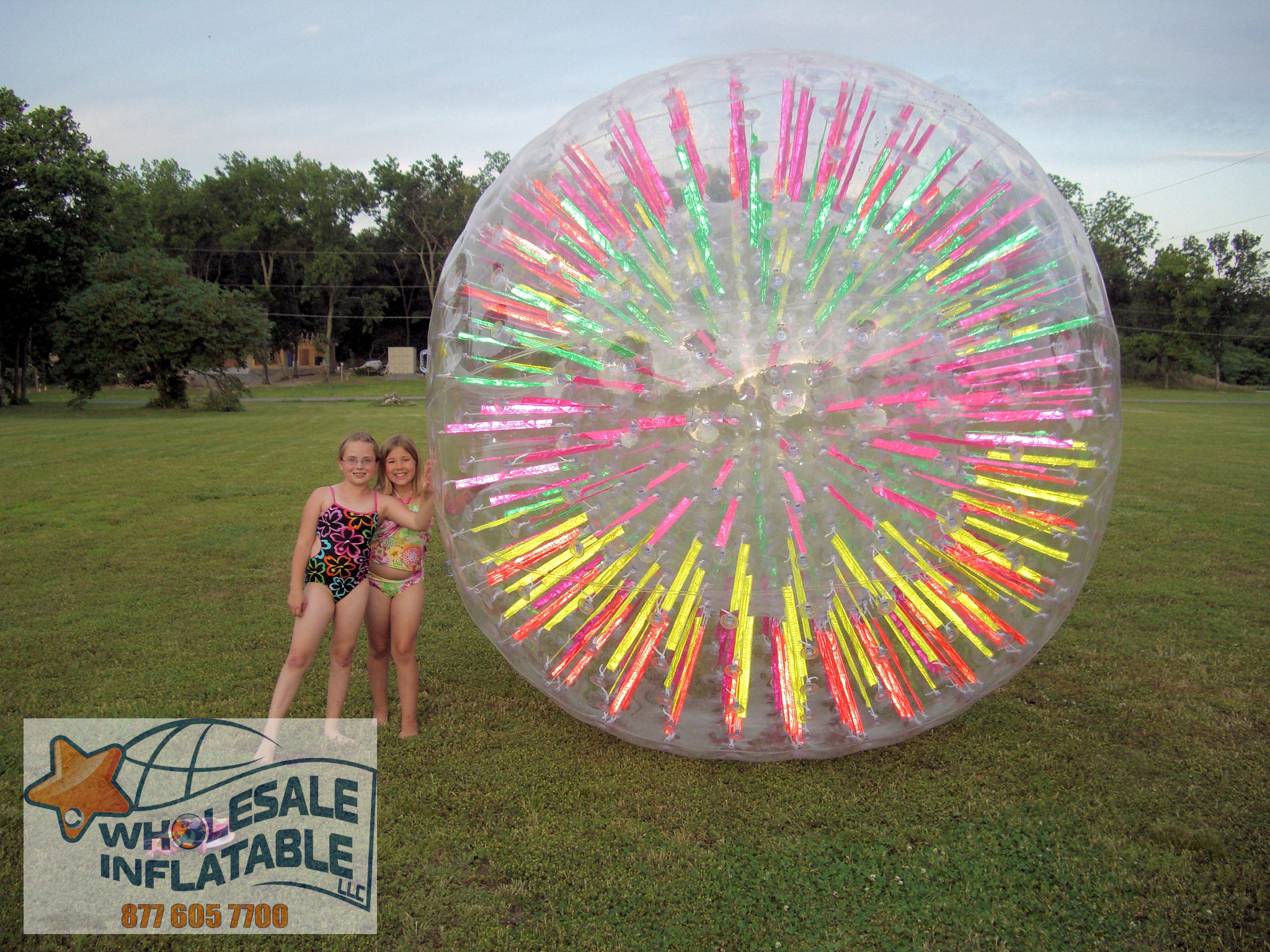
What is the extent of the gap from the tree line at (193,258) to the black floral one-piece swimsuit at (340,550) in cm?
2136

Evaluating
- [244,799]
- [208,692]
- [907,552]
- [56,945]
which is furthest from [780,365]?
[208,692]

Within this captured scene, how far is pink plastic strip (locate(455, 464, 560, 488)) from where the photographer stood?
9.59 ft

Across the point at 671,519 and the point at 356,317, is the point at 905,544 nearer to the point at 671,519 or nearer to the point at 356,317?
the point at 671,519

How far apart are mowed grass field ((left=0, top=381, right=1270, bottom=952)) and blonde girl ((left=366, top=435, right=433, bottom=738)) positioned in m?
0.43

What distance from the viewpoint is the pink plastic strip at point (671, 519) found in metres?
2.79

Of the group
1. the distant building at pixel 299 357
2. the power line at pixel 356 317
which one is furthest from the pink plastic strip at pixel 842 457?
the power line at pixel 356 317

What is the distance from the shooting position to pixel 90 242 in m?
24.3

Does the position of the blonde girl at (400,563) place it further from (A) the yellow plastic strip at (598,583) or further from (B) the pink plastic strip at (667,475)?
(B) the pink plastic strip at (667,475)

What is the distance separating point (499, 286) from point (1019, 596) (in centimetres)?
212

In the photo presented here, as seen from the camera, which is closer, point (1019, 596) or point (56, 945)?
point (56, 945)

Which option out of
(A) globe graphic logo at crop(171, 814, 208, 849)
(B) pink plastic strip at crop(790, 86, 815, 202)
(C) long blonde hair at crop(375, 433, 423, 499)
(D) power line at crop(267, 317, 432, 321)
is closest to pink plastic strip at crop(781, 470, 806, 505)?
(B) pink plastic strip at crop(790, 86, 815, 202)

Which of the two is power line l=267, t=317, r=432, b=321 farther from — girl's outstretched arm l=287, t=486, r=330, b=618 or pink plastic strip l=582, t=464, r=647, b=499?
pink plastic strip l=582, t=464, r=647, b=499

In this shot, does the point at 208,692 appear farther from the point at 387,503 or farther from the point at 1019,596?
the point at 1019,596

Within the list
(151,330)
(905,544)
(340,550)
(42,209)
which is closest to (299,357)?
(42,209)
